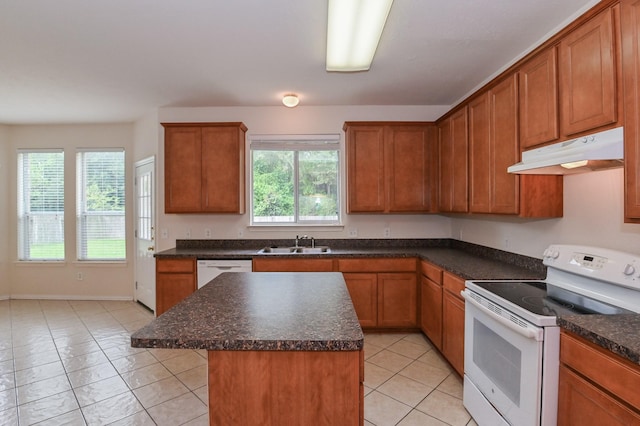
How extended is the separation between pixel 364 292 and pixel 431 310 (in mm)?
693

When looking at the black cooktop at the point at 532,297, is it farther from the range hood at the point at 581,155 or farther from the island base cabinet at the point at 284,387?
the island base cabinet at the point at 284,387

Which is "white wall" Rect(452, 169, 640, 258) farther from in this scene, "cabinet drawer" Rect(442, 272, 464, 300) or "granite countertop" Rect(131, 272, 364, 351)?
"granite countertop" Rect(131, 272, 364, 351)

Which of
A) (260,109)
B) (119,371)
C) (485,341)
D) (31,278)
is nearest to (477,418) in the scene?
(485,341)

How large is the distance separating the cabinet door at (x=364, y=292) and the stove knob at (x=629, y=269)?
2030 mm

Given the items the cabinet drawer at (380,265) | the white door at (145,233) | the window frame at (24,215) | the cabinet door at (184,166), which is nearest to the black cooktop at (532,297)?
the cabinet drawer at (380,265)

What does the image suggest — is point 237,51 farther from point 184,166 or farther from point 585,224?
point 585,224

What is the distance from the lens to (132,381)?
2.49 metres

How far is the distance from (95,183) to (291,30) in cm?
407

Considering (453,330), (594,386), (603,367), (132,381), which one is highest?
(603,367)

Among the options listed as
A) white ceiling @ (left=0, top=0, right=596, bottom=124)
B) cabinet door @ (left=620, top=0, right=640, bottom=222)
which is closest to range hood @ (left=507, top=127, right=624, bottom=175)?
cabinet door @ (left=620, top=0, right=640, bottom=222)

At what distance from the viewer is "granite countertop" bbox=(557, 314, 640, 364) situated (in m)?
1.12

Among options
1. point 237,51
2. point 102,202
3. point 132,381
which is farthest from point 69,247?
point 237,51

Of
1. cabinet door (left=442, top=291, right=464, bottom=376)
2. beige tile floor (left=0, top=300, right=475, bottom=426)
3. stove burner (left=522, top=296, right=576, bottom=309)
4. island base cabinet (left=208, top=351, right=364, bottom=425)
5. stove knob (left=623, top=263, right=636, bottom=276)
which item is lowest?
beige tile floor (left=0, top=300, right=475, bottom=426)

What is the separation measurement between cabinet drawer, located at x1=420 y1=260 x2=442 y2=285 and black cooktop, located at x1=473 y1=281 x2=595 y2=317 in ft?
2.39
